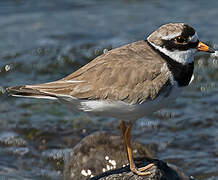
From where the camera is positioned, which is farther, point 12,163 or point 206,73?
point 206,73

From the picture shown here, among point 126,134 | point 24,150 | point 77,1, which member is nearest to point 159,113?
point 24,150

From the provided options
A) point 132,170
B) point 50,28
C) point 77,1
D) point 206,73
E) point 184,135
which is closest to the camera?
point 132,170

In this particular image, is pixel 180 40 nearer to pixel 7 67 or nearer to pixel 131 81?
pixel 131 81

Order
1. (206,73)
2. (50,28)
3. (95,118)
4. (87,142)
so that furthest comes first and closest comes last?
(50,28), (206,73), (95,118), (87,142)

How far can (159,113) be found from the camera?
29.7ft

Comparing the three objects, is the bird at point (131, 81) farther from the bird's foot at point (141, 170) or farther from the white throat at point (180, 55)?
the bird's foot at point (141, 170)

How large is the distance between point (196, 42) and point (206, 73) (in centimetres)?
507

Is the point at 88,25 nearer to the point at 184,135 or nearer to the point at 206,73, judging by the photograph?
the point at 206,73

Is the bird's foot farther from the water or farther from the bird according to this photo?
the water

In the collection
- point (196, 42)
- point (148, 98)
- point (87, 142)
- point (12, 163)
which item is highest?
point (196, 42)

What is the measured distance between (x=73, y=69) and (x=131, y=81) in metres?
5.74

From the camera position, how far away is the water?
7.76 metres

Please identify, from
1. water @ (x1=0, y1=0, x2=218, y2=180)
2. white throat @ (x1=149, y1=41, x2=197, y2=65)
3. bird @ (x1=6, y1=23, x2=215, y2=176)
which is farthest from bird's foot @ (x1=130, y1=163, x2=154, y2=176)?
water @ (x1=0, y1=0, x2=218, y2=180)

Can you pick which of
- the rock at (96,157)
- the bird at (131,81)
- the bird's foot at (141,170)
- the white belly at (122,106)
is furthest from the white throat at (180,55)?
the rock at (96,157)
